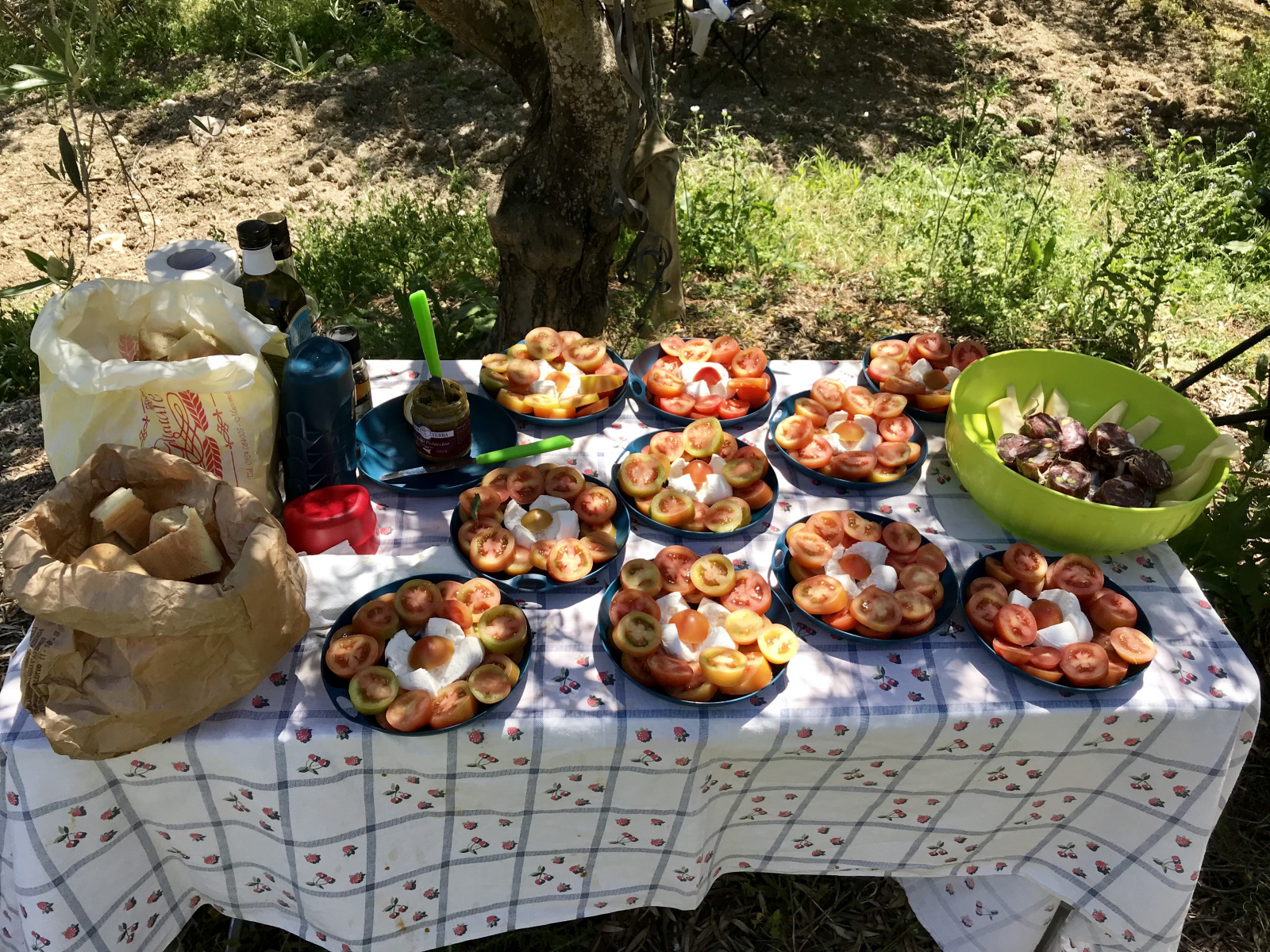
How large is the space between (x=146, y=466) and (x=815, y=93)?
6359mm

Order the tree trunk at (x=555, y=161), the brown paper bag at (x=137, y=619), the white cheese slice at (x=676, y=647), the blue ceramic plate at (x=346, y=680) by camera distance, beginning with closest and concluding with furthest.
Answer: the brown paper bag at (x=137, y=619) → the blue ceramic plate at (x=346, y=680) → the white cheese slice at (x=676, y=647) → the tree trunk at (x=555, y=161)

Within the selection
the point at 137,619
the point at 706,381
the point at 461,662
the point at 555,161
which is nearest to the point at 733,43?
the point at 555,161

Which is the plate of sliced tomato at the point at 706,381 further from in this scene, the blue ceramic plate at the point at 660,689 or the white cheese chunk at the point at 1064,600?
the white cheese chunk at the point at 1064,600

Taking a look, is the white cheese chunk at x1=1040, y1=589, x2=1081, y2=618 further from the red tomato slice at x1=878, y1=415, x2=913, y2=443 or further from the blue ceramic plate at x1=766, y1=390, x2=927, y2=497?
the red tomato slice at x1=878, y1=415, x2=913, y2=443

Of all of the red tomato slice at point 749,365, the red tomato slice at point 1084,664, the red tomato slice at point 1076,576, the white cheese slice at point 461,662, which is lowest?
the white cheese slice at point 461,662

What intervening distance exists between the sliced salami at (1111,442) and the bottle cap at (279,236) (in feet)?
5.93

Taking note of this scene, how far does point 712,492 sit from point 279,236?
1.06 meters

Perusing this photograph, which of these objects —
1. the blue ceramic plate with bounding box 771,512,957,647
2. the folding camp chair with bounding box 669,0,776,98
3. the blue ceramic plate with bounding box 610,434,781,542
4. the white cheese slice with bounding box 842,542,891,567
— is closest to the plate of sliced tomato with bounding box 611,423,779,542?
the blue ceramic plate with bounding box 610,434,781,542

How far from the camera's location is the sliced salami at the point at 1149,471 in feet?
6.39

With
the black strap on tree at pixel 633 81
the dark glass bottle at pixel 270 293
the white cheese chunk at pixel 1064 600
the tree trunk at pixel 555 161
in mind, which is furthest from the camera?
the tree trunk at pixel 555 161

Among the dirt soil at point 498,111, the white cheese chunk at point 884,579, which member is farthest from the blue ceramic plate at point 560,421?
the dirt soil at point 498,111

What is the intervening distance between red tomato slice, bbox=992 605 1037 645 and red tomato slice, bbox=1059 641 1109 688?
0.22 ft

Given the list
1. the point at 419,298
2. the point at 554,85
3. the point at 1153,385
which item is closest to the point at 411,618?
the point at 419,298

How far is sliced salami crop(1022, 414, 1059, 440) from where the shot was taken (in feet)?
6.69
